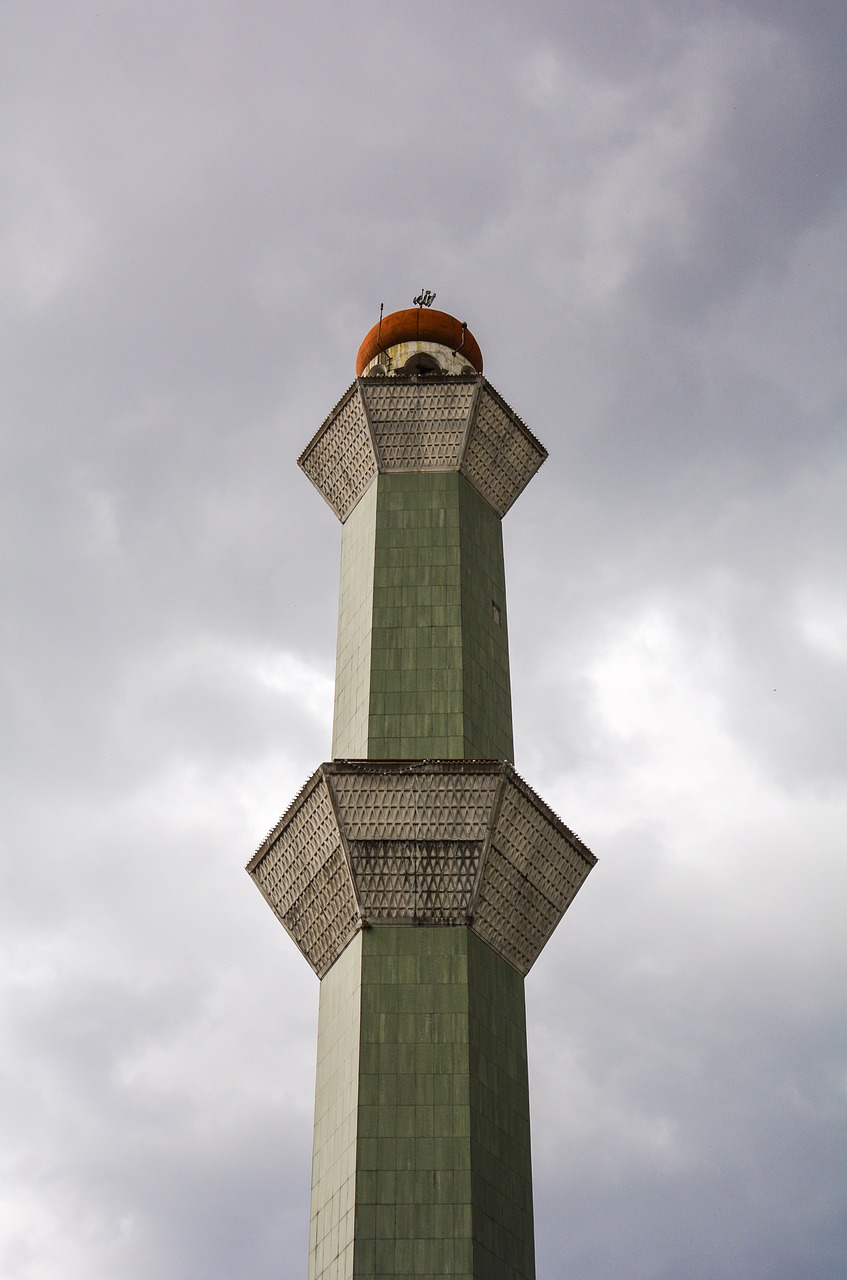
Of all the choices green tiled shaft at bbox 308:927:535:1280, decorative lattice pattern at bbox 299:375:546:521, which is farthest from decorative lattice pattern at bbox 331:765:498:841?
decorative lattice pattern at bbox 299:375:546:521

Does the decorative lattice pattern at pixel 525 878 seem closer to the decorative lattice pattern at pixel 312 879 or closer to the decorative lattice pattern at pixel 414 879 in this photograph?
the decorative lattice pattern at pixel 414 879

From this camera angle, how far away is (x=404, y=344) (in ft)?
133

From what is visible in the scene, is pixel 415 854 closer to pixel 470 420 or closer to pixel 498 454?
pixel 470 420

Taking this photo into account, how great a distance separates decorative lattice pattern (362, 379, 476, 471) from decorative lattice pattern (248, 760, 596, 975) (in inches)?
366

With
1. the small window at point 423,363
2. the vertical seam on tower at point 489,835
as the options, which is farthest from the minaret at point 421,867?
the small window at point 423,363

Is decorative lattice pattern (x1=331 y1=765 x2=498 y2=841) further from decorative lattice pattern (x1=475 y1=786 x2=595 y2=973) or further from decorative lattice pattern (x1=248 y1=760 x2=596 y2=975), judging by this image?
decorative lattice pattern (x1=475 y1=786 x2=595 y2=973)

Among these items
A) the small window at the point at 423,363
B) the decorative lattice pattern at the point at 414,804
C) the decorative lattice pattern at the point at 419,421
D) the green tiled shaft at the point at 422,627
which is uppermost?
the small window at the point at 423,363

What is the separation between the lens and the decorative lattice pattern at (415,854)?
30547 mm

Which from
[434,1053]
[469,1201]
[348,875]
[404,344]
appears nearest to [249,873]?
[348,875]

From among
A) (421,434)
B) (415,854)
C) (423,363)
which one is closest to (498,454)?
(421,434)

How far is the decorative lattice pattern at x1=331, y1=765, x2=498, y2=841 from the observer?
30.7 metres

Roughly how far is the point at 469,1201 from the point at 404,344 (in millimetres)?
22032

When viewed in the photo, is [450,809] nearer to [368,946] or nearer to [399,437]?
[368,946]

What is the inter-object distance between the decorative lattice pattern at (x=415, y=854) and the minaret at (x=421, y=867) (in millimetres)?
41
